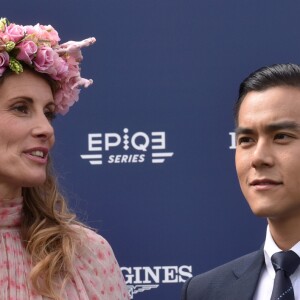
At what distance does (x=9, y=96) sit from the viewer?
13.0 ft

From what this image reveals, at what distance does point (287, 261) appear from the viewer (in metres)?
3.79

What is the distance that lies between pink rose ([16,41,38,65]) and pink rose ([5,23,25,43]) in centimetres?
2

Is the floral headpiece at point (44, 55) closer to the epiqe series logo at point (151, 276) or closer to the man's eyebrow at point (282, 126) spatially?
the man's eyebrow at point (282, 126)

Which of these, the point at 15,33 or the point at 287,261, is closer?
the point at 287,261

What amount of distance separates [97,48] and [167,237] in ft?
2.79

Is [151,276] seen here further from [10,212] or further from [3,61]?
[3,61]

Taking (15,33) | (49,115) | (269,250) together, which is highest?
(15,33)

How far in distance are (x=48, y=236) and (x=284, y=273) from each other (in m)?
0.84

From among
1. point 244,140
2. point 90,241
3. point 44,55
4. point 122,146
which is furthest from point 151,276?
point 44,55

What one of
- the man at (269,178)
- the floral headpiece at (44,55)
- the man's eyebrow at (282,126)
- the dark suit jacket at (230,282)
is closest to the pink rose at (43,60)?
the floral headpiece at (44,55)

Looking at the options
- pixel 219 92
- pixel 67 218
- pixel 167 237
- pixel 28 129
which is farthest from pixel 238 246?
pixel 28 129

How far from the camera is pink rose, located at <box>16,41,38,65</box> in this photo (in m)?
3.98

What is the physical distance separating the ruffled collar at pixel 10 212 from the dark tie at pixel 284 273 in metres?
0.91

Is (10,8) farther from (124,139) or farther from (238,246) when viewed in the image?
(238,246)
